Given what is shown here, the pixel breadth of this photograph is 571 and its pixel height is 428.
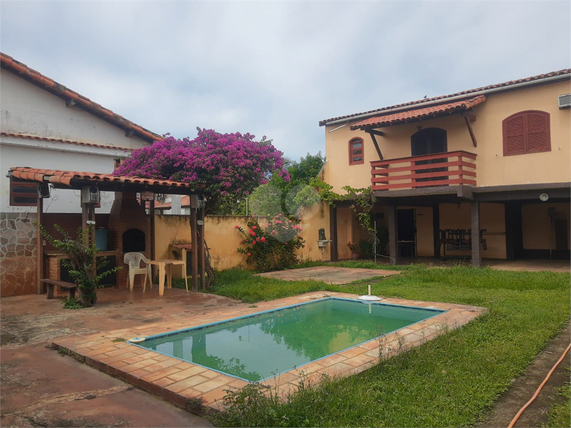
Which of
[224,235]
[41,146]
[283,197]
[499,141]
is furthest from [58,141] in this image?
[499,141]

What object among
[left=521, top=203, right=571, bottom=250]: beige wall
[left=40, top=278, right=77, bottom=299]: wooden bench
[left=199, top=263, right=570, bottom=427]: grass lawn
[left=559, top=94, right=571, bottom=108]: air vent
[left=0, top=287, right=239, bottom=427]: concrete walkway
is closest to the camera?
[left=199, top=263, right=570, bottom=427]: grass lawn

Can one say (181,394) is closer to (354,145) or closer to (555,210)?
(354,145)

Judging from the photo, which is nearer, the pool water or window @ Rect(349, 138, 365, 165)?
the pool water

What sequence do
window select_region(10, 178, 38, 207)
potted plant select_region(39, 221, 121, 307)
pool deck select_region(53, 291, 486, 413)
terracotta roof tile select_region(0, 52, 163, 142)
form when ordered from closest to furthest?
pool deck select_region(53, 291, 486, 413) < potted plant select_region(39, 221, 121, 307) < window select_region(10, 178, 38, 207) < terracotta roof tile select_region(0, 52, 163, 142)

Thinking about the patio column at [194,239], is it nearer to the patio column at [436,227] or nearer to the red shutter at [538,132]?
the red shutter at [538,132]

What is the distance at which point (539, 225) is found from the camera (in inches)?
634

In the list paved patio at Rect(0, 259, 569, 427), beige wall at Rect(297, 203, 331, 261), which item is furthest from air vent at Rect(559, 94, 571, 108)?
beige wall at Rect(297, 203, 331, 261)

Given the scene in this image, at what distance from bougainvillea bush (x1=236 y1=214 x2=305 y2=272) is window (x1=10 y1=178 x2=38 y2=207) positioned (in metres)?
5.87

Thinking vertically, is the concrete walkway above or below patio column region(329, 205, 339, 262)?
below

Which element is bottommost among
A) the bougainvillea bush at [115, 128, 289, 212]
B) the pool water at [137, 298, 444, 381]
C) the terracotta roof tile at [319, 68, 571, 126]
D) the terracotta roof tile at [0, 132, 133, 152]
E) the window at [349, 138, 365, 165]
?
the pool water at [137, 298, 444, 381]

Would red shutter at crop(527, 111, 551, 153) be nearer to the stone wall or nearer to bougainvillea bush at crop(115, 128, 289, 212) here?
bougainvillea bush at crop(115, 128, 289, 212)

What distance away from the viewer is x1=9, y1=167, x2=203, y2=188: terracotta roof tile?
8133 millimetres

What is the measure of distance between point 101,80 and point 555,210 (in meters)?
15.5

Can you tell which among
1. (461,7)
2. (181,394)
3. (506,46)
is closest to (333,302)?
(181,394)
